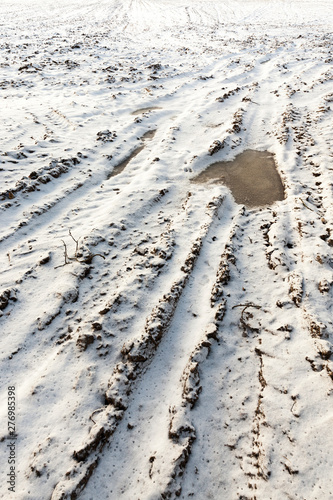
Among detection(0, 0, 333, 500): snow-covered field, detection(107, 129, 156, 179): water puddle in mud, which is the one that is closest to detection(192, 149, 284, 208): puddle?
detection(0, 0, 333, 500): snow-covered field

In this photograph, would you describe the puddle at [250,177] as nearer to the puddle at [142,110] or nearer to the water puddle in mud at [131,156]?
the water puddle in mud at [131,156]

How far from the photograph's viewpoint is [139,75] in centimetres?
1022

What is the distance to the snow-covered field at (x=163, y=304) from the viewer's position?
85.7 inches

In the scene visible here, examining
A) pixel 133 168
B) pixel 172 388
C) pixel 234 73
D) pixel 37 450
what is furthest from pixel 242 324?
pixel 234 73

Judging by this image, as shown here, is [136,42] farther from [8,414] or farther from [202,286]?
[8,414]

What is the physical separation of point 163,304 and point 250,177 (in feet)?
10.8

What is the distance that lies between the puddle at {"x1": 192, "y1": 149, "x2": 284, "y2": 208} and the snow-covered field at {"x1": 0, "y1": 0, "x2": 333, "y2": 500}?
0.17 meters

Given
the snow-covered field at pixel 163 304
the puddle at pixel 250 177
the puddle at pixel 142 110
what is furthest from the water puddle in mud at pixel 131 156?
the puddle at pixel 250 177

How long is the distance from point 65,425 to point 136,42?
1692 centimetres

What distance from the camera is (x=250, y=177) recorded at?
17.3ft

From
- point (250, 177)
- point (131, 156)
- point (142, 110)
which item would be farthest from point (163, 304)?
point (142, 110)

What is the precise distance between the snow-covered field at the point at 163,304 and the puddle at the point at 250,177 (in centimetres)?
17

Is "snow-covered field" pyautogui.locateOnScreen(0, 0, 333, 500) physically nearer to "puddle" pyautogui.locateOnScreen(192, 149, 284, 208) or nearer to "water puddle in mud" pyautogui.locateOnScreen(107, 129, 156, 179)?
"water puddle in mud" pyautogui.locateOnScreen(107, 129, 156, 179)

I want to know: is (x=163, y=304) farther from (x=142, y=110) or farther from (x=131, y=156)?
(x=142, y=110)
